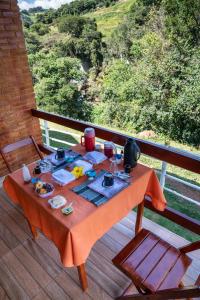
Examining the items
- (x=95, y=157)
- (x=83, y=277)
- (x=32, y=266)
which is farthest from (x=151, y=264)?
(x=32, y=266)

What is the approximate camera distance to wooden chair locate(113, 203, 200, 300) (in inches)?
49.7

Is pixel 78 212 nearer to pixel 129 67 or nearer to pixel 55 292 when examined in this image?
pixel 55 292

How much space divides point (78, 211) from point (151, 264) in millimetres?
542

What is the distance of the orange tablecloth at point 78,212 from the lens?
1304 millimetres

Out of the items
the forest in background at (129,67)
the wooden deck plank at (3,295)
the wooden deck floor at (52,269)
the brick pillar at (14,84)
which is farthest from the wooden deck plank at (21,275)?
the forest in background at (129,67)

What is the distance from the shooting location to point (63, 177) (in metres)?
1.69

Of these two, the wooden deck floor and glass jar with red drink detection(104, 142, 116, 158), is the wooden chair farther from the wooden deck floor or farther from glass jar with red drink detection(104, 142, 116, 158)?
glass jar with red drink detection(104, 142, 116, 158)

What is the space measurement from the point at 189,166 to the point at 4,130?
239 centimetres

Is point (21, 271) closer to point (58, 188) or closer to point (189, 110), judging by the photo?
point (58, 188)

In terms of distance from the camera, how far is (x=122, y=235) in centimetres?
211

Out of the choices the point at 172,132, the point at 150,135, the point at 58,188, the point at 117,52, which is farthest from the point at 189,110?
the point at 58,188

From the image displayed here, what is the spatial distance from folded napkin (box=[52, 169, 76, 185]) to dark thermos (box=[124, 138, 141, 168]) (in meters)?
0.43

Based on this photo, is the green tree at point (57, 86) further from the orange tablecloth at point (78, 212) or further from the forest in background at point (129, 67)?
the orange tablecloth at point (78, 212)

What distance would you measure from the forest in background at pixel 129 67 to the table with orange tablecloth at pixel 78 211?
7822mm
